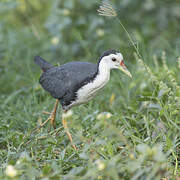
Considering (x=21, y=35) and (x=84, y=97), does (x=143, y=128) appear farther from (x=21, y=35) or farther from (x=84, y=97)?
(x=21, y=35)

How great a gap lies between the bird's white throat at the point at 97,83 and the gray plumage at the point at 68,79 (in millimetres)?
41

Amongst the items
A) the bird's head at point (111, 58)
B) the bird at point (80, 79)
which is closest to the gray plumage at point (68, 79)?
the bird at point (80, 79)

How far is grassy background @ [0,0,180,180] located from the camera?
2484 millimetres

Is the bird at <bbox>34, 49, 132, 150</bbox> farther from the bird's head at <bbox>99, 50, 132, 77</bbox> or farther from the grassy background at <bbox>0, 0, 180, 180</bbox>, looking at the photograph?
the grassy background at <bbox>0, 0, 180, 180</bbox>

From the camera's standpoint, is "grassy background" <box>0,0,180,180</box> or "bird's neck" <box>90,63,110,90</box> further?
"bird's neck" <box>90,63,110,90</box>

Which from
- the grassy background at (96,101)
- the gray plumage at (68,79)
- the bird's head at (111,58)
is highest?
the bird's head at (111,58)

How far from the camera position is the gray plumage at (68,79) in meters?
3.27

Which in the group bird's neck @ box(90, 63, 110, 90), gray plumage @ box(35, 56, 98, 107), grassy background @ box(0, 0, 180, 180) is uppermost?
bird's neck @ box(90, 63, 110, 90)

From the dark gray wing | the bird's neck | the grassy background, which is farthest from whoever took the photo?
the dark gray wing

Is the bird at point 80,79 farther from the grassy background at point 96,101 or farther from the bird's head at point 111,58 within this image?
the grassy background at point 96,101

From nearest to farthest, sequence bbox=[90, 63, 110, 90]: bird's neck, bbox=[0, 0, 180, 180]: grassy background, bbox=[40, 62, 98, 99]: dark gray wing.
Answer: bbox=[0, 0, 180, 180]: grassy background < bbox=[90, 63, 110, 90]: bird's neck < bbox=[40, 62, 98, 99]: dark gray wing

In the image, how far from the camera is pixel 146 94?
3498mm

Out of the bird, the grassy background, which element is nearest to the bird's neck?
the bird

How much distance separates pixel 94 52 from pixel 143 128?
1.92m
